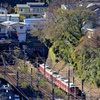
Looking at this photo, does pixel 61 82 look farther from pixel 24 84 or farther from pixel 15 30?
pixel 15 30

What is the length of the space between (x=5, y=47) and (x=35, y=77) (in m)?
5.18

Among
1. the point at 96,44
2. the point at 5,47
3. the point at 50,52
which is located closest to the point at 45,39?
the point at 50,52

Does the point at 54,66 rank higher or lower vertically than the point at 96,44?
lower

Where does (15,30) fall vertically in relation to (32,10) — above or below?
below

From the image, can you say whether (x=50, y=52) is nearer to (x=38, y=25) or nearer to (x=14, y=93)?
(x=38, y=25)

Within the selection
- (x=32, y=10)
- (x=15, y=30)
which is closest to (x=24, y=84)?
(x=15, y=30)

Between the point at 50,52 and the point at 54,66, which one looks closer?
the point at 54,66

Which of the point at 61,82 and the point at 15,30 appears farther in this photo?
the point at 15,30

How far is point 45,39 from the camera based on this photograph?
19984 millimetres

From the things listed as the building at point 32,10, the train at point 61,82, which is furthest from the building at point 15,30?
the train at point 61,82

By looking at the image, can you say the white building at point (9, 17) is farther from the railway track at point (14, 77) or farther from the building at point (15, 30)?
the railway track at point (14, 77)

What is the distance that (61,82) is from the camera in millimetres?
15070

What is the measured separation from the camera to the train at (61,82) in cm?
1408

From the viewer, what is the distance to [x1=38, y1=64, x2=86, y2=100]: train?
14078mm
